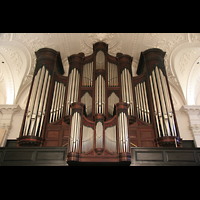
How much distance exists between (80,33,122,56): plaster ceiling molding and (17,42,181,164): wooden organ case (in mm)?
472

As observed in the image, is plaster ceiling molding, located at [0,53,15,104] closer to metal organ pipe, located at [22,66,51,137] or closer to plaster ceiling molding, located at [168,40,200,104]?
metal organ pipe, located at [22,66,51,137]

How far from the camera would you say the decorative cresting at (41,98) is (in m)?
6.52

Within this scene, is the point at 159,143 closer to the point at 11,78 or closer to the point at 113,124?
the point at 113,124

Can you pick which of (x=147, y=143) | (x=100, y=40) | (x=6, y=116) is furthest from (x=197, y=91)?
(x=6, y=116)

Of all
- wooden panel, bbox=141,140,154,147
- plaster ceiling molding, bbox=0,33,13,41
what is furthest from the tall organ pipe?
plaster ceiling molding, bbox=0,33,13,41

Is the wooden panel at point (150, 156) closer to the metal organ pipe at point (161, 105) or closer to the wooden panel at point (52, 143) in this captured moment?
the metal organ pipe at point (161, 105)

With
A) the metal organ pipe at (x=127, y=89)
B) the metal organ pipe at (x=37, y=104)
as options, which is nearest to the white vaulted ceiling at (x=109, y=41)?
the metal organ pipe at (x=37, y=104)

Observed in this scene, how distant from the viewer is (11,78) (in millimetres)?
9383

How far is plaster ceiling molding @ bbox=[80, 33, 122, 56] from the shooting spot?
31.5 ft

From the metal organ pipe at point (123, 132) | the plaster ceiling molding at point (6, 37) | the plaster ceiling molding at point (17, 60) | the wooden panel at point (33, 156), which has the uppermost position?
the plaster ceiling molding at point (6, 37)

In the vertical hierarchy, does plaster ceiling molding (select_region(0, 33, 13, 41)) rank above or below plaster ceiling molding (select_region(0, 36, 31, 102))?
above

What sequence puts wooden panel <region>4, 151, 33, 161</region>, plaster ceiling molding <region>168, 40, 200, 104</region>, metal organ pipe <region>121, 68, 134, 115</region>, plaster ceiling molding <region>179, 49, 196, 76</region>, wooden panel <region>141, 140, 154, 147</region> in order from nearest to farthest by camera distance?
wooden panel <region>4, 151, 33, 161</region> → wooden panel <region>141, 140, 154, 147</region> → metal organ pipe <region>121, 68, 134, 115</region> → plaster ceiling molding <region>168, 40, 200, 104</region> → plaster ceiling molding <region>179, 49, 196, 76</region>

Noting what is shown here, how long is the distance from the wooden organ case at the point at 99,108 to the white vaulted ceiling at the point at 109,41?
0.79 meters
